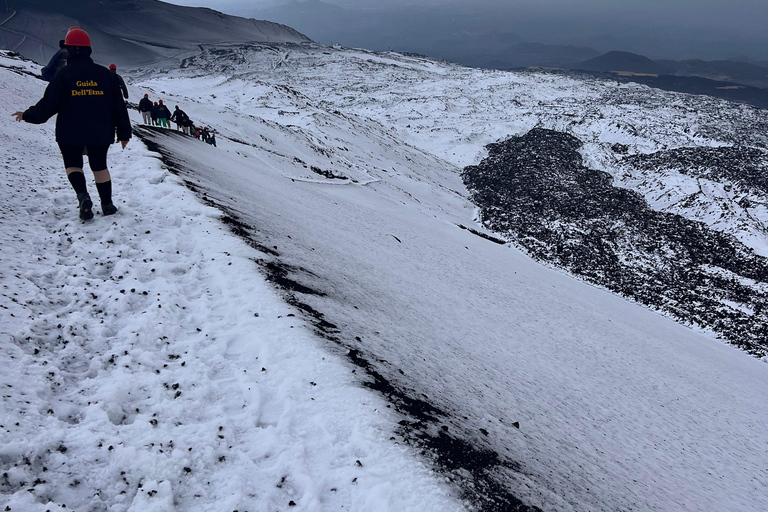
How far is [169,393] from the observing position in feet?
12.0

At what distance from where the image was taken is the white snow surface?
3.06 meters

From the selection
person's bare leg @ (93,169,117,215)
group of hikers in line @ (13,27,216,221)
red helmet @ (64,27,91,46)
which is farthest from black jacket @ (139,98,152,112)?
red helmet @ (64,27,91,46)

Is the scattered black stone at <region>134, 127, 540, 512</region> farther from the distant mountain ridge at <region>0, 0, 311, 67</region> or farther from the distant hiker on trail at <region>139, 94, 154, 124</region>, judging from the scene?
the distant mountain ridge at <region>0, 0, 311, 67</region>

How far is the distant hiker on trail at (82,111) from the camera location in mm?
5355

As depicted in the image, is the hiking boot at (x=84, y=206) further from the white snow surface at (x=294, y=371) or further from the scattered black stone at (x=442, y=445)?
the scattered black stone at (x=442, y=445)

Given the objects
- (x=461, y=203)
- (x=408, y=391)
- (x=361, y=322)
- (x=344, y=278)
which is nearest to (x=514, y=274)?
(x=344, y=278)

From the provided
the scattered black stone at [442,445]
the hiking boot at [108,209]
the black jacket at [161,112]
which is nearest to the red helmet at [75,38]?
the hiking boot at [108,209]

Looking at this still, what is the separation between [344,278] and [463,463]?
4524 millimetres

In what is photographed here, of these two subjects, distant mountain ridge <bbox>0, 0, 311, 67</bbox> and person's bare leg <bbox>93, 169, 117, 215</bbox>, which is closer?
person's bare leg <bbox>93, 169, 117, 215</bbox>

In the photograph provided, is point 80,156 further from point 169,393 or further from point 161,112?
point 161,112

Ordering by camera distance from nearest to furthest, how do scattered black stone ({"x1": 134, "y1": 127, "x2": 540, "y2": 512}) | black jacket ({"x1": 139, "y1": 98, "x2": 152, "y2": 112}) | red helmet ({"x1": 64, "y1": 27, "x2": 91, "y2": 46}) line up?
scattered black stone ({"x1": 134, "y1": 127, "x2": 540, "y2": 512}) → red helmet ({"x1": 64, "y1": 27, "x2": 91, "y2": 46}) → black jacket ({"x1": 139, "y1": 98, "x2": 152, "y2": 112})

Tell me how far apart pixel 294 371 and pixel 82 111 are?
16.5ft

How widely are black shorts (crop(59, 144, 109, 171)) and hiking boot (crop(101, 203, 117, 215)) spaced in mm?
670

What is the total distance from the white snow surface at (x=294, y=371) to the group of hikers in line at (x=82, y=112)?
0.80m
